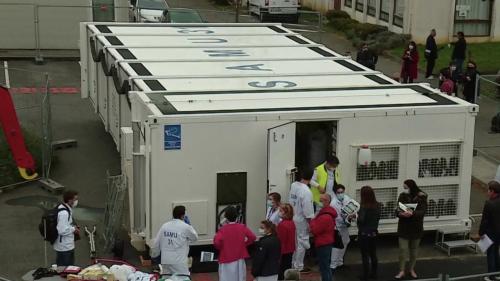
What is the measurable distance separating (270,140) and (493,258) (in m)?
3.68

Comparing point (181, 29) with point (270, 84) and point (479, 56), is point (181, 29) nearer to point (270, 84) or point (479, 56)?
point (270, 84)

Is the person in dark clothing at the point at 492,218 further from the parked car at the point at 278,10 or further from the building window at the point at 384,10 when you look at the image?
the parked car at the point at 278,10

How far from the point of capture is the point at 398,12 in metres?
32.7

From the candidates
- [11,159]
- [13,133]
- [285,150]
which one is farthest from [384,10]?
[285,150]

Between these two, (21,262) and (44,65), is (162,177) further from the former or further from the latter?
(44,65)

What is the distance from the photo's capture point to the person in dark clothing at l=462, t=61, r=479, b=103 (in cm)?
2166

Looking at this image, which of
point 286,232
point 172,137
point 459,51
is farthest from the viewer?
point 459,51

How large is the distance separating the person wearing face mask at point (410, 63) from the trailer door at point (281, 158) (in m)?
11.6

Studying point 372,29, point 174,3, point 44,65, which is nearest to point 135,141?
point 44,65

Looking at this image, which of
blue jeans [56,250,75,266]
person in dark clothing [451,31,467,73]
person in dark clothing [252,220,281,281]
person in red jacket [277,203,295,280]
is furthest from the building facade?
blue jeans [56,250,75,266]

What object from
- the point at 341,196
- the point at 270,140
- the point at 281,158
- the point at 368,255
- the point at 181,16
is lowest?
the point at 368,255

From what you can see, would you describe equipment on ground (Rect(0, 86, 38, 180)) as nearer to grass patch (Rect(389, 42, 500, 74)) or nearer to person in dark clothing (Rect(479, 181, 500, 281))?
person in dark clothing (Rect(479, 181, 500, 281))

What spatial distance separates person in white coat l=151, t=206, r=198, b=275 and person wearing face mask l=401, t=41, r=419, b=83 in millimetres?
13993

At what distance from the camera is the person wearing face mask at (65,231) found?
12.0 meters
